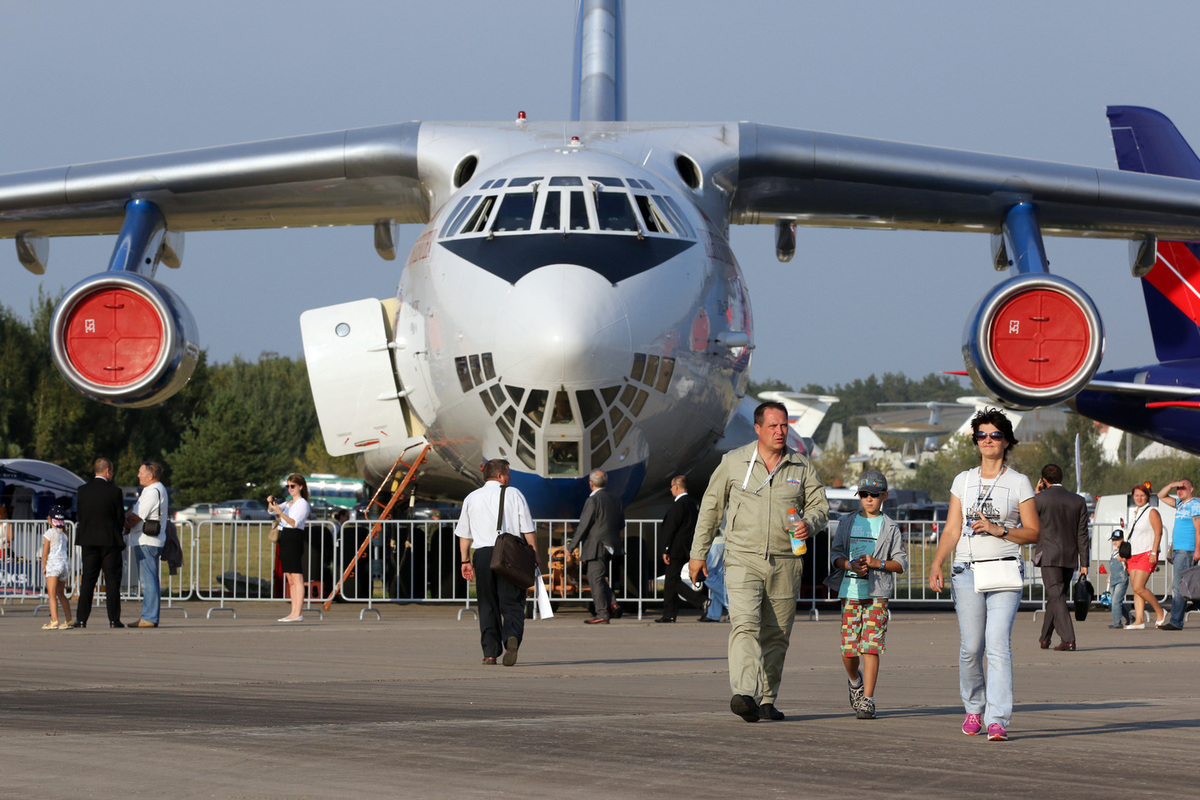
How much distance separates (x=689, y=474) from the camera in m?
15.0

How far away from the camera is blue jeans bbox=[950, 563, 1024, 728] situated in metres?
6.30

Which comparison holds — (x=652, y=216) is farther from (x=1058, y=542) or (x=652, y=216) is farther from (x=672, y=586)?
(x=1058, y=542)

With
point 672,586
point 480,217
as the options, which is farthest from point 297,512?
point 672,586

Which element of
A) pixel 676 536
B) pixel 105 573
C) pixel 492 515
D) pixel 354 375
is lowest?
pixel 105 573

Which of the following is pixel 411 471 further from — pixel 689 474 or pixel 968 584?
pixel 968 584

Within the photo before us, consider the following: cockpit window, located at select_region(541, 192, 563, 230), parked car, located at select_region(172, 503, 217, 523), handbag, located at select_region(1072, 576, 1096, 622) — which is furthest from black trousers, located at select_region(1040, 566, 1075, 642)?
parked car, located at select_region(172, 503, 217, 523)

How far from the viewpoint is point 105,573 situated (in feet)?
43.7

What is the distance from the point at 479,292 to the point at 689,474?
3.74 metres

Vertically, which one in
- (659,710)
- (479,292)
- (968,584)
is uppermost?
(479,292)

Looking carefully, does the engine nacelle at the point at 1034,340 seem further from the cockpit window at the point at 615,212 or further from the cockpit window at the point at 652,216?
the cockpit window at the point at 615,212

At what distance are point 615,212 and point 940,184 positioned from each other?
12.1 ft

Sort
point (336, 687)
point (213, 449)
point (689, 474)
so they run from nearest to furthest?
1. point (336, 687)
2. point (689, 474)
3. point (213, 449)

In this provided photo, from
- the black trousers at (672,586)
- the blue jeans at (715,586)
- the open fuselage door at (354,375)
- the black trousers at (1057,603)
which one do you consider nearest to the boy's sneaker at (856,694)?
the black trousers at (1057,603)

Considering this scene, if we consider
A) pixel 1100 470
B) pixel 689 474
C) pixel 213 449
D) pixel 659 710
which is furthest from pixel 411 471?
pixel 1100 470
